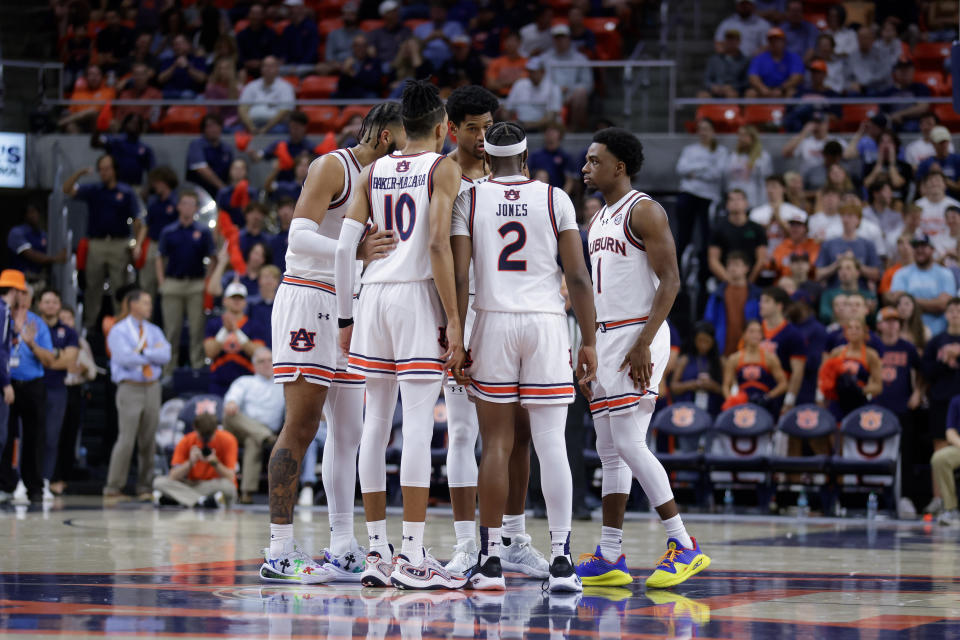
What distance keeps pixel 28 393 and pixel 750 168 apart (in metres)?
8.87

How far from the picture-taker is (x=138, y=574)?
7402mm

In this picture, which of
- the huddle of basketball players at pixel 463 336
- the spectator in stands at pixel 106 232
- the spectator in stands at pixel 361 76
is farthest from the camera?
the spectator in stands at pixel 361 76

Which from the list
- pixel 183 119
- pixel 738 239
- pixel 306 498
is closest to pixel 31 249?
pixel 183 119

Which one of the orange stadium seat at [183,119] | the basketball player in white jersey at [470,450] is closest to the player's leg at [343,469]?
the basketball player in white jersey at [470,450]

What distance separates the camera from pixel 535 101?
17.7 metres

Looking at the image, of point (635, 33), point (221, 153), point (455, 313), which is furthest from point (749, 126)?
point (455, 313)

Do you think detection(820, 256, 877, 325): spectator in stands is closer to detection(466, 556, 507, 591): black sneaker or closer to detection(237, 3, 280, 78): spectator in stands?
detection(466, 556, 507, 591): black sneaker

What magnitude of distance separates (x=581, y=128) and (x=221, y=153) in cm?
497

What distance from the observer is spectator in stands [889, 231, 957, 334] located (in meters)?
14.5

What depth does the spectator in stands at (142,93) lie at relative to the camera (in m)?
19.6

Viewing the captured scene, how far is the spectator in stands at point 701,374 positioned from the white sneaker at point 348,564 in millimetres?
7330

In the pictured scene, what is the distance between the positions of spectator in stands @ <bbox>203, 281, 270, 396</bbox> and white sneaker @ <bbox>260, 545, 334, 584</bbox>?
8328 millimetres

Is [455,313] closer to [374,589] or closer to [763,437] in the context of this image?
[374,589]

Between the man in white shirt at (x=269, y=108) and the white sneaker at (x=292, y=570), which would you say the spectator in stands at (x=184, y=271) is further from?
the white sneaker at (x=292, y=570)
